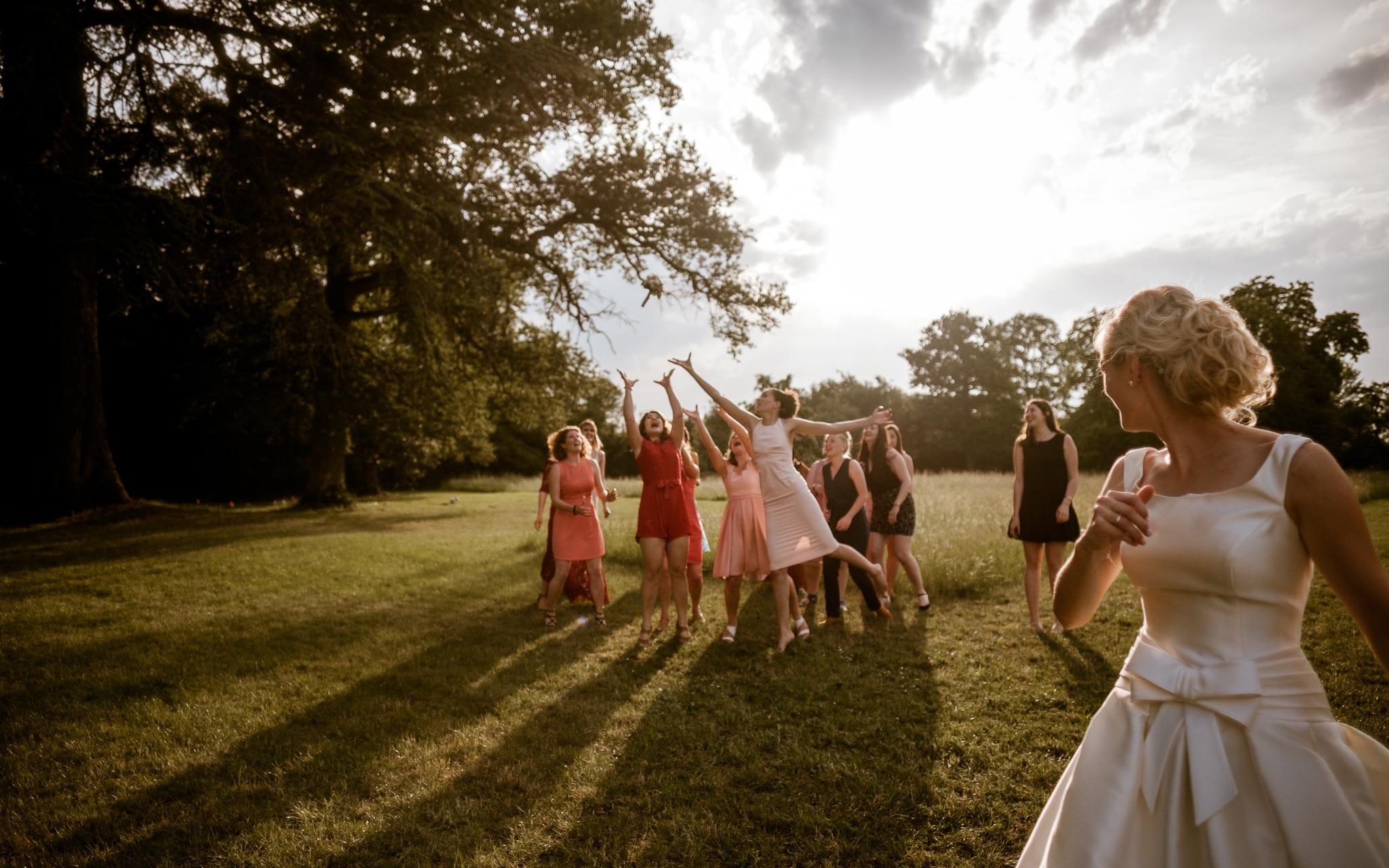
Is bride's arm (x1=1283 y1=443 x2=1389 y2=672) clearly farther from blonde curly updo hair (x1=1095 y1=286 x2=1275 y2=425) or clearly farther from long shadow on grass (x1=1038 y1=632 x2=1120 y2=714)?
long shadow on grass (x1=1038 y1=632 x2=1120 y2=714)

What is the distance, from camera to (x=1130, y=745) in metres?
1.79

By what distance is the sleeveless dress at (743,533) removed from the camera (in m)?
7.31

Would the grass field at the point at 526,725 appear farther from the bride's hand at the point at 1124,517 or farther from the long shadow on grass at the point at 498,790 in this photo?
the bride's hand at the point at 1124,517

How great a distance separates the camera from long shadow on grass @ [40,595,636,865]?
11.7 feet

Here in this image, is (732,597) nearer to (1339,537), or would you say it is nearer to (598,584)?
(598,584)

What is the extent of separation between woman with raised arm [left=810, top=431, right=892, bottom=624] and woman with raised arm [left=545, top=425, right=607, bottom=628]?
276 cm

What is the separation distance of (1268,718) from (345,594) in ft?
34.4

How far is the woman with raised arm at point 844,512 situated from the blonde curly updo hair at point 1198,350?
233 inches

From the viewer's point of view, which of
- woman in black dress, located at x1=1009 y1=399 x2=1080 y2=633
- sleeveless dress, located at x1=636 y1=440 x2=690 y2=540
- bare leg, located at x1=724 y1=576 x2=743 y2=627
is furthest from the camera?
sleeveless dress, located at x1=636 y1=440 x2=690 y2=540

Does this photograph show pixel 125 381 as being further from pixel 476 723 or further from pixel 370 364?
pixel 476 723

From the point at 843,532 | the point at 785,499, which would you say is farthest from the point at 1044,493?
the point at 785,499

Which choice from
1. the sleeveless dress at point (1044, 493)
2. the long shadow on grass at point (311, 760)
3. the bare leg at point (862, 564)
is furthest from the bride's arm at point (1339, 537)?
the sleeveless dress at point (1044, 493)

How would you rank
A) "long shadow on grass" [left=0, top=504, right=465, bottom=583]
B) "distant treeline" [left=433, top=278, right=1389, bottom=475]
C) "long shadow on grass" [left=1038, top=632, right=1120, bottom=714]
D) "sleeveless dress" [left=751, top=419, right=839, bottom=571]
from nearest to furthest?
"long shadow on grass" [left=1038, top=632, right=1120, bottom=714]
"sleeveless dress" [left=751, top=419, right=839, bottom=571]
"long shadow on grass" [left=0, top=504, right=465, bottom=583]
"distant treeline" [left=433, top=278, right=1389, bottom=475]

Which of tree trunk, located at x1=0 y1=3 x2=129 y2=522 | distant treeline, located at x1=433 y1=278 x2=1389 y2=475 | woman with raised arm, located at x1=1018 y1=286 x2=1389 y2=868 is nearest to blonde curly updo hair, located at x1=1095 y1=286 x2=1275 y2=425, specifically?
woman with raised arm, located at x1=1018 y1=286 x2=1389 y2=868
